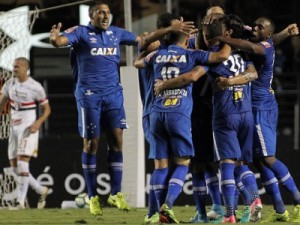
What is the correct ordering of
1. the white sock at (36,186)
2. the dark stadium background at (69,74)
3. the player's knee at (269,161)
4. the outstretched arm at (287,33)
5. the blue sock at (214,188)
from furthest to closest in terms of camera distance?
the dark stadium background at (69,74) → the white sock at (36,186) → the outstretched arm at (287,33) → the player's knee at (269,161) → the blue sock at (214,188)

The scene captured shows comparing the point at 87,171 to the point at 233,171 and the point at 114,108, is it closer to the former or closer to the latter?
the point at 114,108

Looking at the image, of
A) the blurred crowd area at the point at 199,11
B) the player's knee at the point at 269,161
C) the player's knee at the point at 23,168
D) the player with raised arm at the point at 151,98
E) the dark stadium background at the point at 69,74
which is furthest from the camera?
the blurred crowd area at the point at 199,11

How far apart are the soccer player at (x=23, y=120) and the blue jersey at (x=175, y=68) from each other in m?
6.46

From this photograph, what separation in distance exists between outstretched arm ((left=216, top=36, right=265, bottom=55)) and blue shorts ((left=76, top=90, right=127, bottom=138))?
2383mm

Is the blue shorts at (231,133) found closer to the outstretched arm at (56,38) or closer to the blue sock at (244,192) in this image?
the blue sock at (244,192)

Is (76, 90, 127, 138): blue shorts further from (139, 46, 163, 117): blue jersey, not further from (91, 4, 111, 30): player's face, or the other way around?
(139, 46, 163, 117): blue jersey

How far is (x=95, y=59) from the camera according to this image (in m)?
13.5

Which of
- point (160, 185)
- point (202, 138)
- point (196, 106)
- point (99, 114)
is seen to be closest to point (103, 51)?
point (99, 114)

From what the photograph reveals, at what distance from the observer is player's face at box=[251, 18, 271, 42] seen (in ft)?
41.1

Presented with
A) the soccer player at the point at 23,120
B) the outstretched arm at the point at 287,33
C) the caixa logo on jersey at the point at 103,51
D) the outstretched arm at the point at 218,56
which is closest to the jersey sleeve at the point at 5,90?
the soccer player at the point at 23,120

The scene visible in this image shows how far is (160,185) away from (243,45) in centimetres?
169

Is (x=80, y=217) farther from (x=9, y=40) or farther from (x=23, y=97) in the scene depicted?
(x=9, y=40)

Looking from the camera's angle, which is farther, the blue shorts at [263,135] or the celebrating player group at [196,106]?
the blue shorts at [263,135]

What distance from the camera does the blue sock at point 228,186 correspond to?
1150 centimetres
